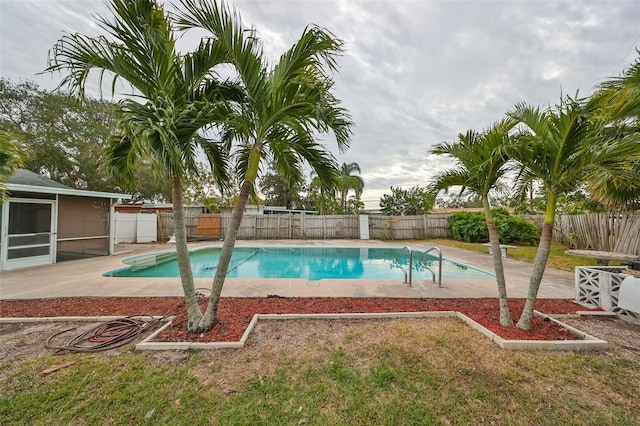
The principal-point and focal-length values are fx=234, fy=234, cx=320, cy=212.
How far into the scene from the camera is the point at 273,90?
8.71ft

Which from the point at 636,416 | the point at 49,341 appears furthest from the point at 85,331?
the point at 636,416

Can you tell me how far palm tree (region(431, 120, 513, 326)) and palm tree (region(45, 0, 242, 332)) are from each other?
127 inches

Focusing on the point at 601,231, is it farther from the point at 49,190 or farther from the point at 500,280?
the point at 49,190

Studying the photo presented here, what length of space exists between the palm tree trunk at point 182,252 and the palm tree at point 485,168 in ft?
11.9

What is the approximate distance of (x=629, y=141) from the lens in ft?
7.54

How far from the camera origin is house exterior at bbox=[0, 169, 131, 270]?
22.1 feet

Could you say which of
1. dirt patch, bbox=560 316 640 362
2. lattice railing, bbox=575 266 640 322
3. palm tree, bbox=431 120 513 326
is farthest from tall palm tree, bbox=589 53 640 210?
dirt patch, bbox=560 316 640 362

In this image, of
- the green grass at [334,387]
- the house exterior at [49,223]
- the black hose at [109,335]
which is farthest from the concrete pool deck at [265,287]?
the green grass at [334,387]

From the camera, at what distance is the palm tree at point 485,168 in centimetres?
307

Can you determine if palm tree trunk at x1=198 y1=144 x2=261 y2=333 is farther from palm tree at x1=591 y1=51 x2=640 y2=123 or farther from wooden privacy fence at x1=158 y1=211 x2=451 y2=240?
wooden privacy fence at x1=158 y1=211 x2=451 y2=240

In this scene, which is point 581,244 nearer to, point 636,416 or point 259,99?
point 636,416

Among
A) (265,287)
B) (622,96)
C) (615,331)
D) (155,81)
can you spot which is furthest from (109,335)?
(622,96)

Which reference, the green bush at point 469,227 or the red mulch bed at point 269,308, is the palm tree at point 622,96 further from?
the green bush at point 469,227

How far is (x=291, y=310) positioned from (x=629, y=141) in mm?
4495
